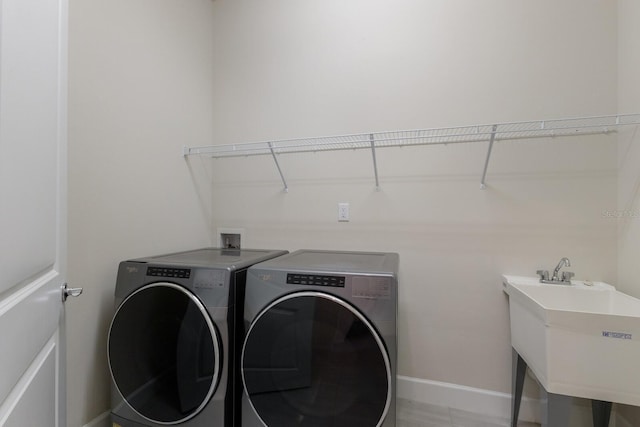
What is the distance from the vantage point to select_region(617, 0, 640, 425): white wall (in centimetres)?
136

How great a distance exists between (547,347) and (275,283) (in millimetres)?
1124

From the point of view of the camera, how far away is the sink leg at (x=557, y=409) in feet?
3.74

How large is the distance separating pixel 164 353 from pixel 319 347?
0.72 m

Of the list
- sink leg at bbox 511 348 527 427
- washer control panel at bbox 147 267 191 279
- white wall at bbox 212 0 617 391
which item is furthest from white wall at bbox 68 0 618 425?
washer control panel at bbox 147 267 191 279

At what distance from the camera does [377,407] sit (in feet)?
3.56

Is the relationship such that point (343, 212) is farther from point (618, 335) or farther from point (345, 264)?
point (618, 335)

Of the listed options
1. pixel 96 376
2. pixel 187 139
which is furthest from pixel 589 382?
pixel 187 139

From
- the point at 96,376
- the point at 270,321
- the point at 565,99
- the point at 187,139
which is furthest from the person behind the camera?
the point at 187,139

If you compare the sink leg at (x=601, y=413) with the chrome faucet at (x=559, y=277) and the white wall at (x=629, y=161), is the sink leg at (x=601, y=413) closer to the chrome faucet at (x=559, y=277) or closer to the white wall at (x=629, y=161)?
the white wall at (x=629, y=161)

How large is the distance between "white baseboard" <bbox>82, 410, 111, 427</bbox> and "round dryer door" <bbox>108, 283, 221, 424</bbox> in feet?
0.81

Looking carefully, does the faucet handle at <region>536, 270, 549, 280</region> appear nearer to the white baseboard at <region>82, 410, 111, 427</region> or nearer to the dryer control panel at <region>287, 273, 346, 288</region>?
the dryer control panel at <region>287, 273, 346, 288</region>

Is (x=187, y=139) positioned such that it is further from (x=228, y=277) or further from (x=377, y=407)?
(x=377, y=407)

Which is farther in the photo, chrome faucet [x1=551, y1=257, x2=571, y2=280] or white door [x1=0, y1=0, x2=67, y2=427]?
chrome faucet [x1=551, y1=257, x2=571, y2=280]

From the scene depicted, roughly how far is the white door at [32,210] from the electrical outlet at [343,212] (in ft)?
4.63
